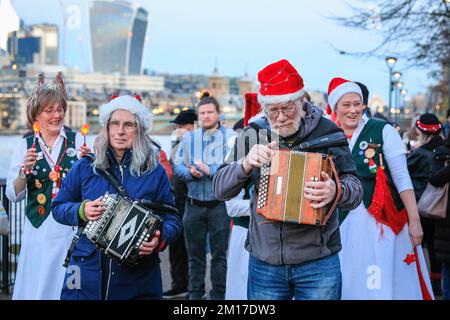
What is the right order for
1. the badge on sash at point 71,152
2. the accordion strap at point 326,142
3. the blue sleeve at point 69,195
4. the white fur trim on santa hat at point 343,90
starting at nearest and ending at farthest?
the accordion strap at point 326,142, the blue sleeve at point 69,195, the badge on sash at point 71,152, the white fur trim on santa hat at point 343,90

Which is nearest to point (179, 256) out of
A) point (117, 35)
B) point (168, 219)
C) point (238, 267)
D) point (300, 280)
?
point (238, 267)

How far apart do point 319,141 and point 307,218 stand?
0.49 meters

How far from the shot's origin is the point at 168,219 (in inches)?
181

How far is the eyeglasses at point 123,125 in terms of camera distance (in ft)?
15.1

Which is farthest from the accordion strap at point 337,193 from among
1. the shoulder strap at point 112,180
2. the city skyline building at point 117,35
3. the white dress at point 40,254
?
the city skyline building at point 117,35

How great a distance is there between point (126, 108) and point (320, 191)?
1.58m

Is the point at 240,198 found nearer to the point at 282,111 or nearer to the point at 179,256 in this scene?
the point at 282,111

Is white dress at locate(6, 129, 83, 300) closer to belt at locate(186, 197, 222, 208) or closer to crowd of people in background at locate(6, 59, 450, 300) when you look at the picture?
crowd of people in background at locate(6, 59, 450, 300)

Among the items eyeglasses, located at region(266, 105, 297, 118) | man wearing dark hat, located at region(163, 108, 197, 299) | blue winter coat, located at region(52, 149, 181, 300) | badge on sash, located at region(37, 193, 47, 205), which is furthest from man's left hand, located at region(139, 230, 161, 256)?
man wearing dark hat, located at region(163, 108, 197, 299)

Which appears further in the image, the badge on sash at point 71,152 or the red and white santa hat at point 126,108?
the badge on sash at point 71,152

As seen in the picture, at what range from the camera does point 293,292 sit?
414cm

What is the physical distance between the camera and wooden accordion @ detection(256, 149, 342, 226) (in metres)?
3.83

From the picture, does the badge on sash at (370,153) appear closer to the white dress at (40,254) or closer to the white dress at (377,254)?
the white dress at (377,254)
